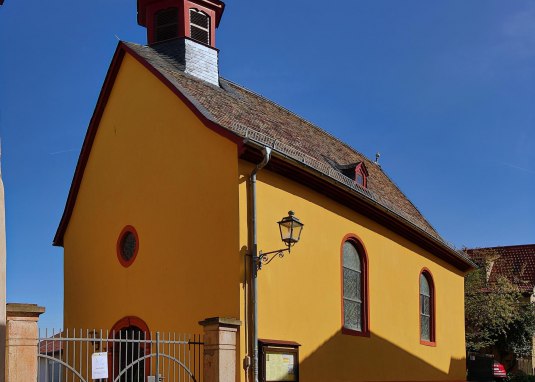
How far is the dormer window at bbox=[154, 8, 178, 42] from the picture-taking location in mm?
17047

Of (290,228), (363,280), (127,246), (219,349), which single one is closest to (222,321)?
(219,349)

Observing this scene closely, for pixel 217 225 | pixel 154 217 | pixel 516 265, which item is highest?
pixel 516 265

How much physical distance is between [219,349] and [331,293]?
4.10 m

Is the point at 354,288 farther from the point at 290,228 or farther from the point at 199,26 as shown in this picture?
the point at 199,26

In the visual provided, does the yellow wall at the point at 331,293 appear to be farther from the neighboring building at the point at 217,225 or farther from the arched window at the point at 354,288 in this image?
the arched window at the point at 354,288

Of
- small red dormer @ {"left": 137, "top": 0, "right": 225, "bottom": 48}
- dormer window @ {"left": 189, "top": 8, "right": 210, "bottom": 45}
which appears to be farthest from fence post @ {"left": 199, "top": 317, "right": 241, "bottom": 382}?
dormer window @ {"left": 189, "top": 8, "right": 210, "bottom": 45}

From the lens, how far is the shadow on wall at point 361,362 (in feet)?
44.5

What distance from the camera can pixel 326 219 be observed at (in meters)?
14.5

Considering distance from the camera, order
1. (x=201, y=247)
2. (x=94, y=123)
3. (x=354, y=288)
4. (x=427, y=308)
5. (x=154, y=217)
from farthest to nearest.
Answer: (x=427, y=308), (x=94, y=123), (x=354, y=288), (x=154, y=217), (x=201, y=247)

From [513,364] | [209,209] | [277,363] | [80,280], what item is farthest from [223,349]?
[513,364]

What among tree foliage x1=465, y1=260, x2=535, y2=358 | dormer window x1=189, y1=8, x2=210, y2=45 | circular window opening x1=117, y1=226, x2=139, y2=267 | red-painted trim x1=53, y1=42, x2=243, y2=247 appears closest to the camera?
circular window opening x1=117, y1=226, x2=139, y2=267

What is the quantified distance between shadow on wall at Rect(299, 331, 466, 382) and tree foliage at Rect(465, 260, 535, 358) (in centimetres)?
1290

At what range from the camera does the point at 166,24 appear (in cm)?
1719

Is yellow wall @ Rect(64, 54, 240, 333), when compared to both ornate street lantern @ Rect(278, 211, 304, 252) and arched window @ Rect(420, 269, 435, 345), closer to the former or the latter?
ornate street lantern @ Rect(278, 211, 304, 252)
